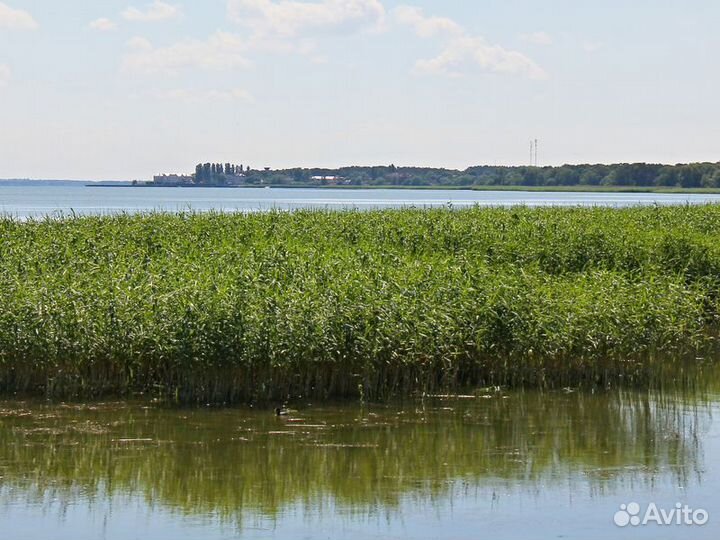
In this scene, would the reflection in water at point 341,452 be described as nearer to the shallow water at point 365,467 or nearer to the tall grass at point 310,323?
the shallow water at point 365,467

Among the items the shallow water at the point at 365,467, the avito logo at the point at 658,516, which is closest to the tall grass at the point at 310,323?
the shallow water at the point at 365,467

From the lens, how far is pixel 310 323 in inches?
628

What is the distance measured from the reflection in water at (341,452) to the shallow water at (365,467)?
3cm

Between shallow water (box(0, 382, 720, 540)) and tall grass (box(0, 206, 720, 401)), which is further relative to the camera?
tall grass (box(0, 206, 720, 401))

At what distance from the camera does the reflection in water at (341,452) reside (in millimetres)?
11830

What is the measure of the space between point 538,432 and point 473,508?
3655mm

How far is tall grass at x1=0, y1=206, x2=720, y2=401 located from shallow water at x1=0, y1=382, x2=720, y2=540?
65 cm

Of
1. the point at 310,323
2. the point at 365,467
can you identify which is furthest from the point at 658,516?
the point at 310,323

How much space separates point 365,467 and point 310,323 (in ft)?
11.5

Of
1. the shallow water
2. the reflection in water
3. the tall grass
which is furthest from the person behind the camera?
the tall grass

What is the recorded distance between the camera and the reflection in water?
466 inches

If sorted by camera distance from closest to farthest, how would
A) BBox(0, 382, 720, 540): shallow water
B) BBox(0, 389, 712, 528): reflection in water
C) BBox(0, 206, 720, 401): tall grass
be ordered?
BBox(0, 382, 720, 540): shallow water < BBox(0, 389, 712, 528): reflection in water < BBox(0, 206, 720, 401): tall grass

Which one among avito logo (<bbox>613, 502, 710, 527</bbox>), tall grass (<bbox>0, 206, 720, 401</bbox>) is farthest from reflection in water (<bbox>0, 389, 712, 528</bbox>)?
tall grass (<bbox>0, 206, 720, 401</bbox>)

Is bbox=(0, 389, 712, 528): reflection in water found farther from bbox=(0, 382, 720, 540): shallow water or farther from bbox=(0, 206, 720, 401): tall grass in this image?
bbox=(0, 206, 720, 401): tall grass
